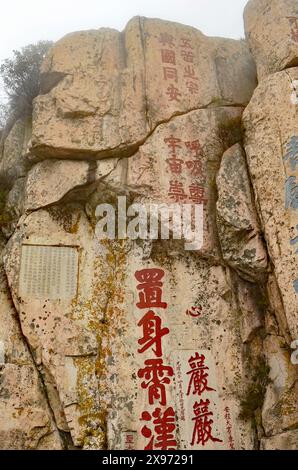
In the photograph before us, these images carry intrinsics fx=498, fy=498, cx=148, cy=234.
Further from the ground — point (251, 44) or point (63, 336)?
point (251, 44)

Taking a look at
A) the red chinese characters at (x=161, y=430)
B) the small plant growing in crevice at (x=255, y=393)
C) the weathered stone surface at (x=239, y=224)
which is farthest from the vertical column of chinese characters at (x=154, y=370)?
the weathered stone surface at (x=239, y=224)

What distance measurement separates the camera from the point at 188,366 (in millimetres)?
7582

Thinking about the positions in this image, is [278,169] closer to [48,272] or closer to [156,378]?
[156,378]

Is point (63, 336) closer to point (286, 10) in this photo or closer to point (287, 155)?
point (287, 155)

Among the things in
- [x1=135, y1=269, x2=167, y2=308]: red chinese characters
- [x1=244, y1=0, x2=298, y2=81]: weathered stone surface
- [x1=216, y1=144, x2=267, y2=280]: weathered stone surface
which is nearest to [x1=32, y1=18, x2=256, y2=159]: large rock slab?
[x1=244, y1=0, x2=298, y2=81]: weathered stone surface

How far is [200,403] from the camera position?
24.2 feet

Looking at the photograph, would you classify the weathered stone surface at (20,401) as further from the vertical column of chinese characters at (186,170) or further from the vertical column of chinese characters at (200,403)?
the vertical column of chinese characters at (186,170)

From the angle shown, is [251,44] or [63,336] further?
[251,44]

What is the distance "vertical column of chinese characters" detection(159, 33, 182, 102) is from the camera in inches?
368

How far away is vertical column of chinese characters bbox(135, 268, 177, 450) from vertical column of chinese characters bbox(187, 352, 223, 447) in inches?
12.5

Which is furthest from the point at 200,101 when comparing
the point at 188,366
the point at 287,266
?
the point at 188,366

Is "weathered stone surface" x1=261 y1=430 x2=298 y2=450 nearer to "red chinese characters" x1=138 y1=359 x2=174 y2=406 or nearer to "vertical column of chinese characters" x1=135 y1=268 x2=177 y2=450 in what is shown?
"vertical column of chinese characters" x1=135 y1=268 x2=177 y2=450

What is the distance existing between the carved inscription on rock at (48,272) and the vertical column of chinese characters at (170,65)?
3534 mm

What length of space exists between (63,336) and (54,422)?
48.6 inches
